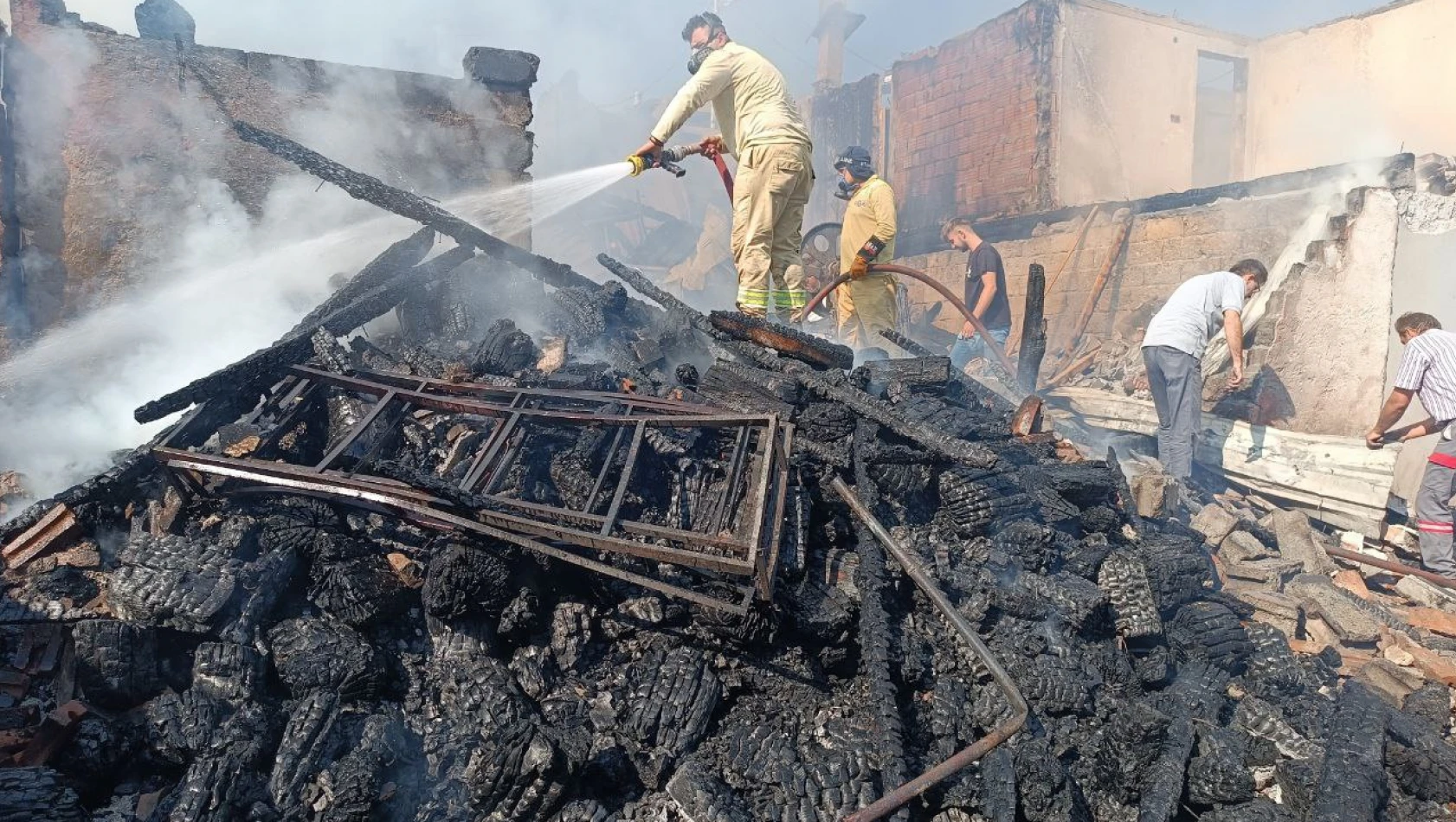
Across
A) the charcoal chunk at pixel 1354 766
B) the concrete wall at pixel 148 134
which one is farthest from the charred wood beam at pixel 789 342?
the concrete wall at pixel 148 134

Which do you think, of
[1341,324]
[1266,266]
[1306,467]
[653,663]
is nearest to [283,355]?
[653,663]

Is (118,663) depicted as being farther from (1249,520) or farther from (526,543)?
(1249,520)

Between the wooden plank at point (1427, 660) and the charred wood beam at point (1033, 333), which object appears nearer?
the wooden plank at point (1427, 660)

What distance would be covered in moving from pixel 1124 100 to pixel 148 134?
53.6 feet

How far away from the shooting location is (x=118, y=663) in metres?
3.09

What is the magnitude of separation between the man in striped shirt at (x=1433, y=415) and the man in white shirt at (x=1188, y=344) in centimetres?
112

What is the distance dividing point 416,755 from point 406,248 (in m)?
4.77

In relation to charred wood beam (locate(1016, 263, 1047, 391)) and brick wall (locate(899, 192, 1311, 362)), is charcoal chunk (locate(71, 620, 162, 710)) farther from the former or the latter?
brick wall (locate(899, 192, 1311, 362))

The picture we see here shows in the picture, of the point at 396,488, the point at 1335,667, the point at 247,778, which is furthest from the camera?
the point at 1335,667

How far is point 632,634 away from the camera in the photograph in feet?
11.6

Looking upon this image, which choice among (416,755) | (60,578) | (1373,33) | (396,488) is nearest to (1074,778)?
(416,755)

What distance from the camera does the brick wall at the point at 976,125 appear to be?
1441cm

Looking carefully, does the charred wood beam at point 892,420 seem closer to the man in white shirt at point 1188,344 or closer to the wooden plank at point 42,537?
the man in white shirt at point 1188,344

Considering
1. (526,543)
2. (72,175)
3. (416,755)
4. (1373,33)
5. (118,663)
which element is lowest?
(416,755)
